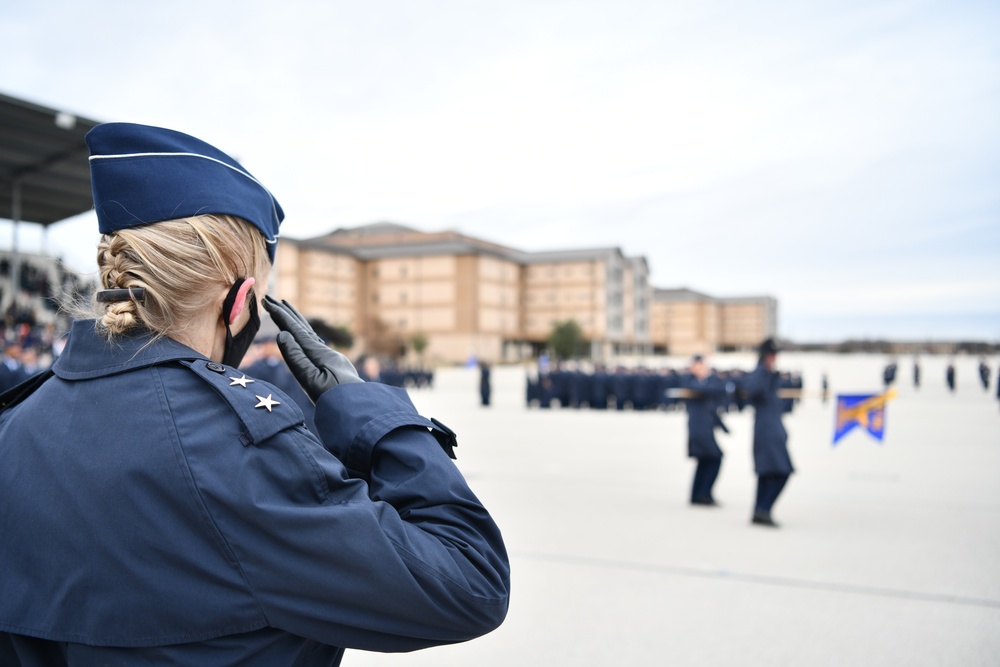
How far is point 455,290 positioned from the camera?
6288 centimetres

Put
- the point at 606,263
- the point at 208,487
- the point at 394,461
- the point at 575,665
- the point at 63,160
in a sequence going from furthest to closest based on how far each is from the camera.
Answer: the point at 606,263 < the point at 63,160 < the point at 575,665 < the point at 394,461 < the point at 208,487

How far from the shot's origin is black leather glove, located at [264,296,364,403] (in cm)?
121

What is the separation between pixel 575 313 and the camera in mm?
68812

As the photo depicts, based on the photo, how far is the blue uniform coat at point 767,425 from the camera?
22.3 ft

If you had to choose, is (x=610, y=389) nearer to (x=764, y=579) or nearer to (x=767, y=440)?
(x=767, y=440)

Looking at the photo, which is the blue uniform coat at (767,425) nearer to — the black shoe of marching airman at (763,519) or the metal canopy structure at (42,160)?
the black shoe of marching airman at (763,519)

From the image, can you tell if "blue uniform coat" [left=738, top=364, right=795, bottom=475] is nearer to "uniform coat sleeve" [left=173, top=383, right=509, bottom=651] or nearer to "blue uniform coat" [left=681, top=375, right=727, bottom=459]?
"blue uniform coat" [left=681, top=375, right=727, bottom=459]

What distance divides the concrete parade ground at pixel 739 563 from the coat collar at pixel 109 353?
319cm

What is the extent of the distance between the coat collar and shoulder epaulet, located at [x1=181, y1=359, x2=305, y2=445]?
4 centimetres

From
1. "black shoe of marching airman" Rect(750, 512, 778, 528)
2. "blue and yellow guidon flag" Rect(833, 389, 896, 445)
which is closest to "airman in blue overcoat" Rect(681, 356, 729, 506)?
"black shoe of marching airman" Rect(750, 512, 778, 528)

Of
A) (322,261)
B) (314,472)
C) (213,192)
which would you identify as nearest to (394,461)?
(314,472)

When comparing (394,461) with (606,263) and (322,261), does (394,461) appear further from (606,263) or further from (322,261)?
(606,263)

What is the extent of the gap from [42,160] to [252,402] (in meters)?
19.4

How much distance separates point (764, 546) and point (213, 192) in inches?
236
